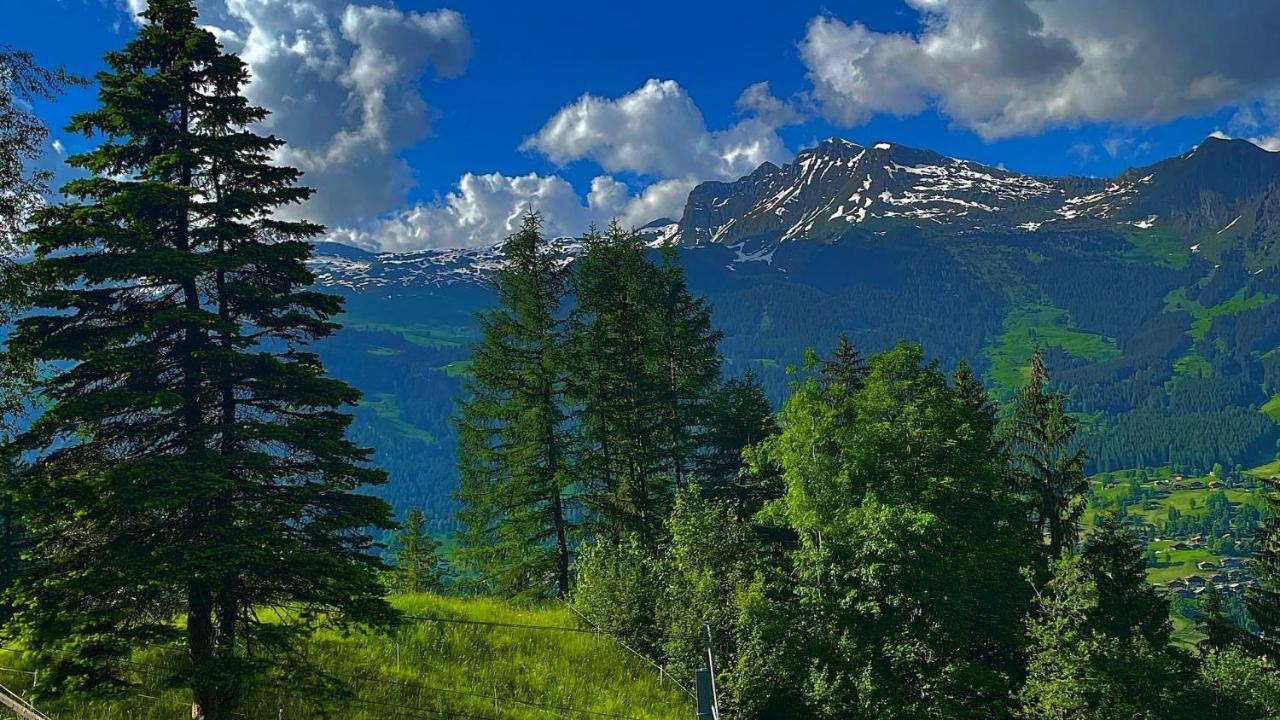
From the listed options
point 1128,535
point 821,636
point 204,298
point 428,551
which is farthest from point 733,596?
point 428,551

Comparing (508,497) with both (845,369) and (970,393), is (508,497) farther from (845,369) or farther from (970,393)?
(970,393)

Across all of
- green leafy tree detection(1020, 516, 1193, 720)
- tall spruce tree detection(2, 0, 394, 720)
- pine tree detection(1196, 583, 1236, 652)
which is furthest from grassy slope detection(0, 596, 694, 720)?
pine tree detection(1196, 583, 1236, 652)

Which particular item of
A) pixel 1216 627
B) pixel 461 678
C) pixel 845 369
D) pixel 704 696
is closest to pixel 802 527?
pixel 461 678

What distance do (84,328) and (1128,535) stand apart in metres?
39.5

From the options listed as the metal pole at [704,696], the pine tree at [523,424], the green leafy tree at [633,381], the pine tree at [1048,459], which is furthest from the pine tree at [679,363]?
the metal pole at [704,696]

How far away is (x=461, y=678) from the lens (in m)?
17.1

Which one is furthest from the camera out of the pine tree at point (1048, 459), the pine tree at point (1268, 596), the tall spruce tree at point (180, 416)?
the pine tree at point (1268, 596)

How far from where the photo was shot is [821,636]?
75.6ft

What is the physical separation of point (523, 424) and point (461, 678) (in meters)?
14.1

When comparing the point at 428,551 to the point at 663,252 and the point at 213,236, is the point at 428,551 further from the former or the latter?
the point at 213,236

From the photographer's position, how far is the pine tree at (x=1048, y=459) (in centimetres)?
3553

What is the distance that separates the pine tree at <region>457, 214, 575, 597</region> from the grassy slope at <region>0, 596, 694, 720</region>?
8736mm

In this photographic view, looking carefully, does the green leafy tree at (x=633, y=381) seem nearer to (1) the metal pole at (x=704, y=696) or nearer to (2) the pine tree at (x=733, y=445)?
(2) the pine tree at (x=733, y=445)

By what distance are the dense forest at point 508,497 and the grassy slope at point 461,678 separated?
23 cm
